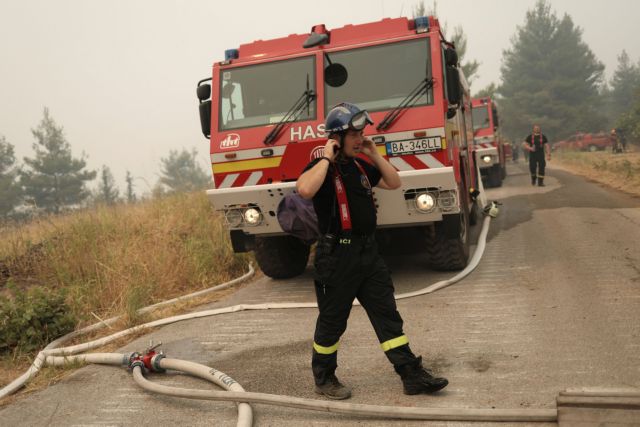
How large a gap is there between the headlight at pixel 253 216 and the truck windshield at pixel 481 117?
35.5 ft

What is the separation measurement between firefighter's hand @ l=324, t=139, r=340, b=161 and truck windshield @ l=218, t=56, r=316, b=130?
2.61 metres

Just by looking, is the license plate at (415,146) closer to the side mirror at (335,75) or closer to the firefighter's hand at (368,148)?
the side mirror at (335,75)

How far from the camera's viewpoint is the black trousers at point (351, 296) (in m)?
3.49

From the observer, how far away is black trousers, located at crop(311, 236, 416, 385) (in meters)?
3.49

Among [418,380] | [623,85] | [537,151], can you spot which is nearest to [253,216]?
[418,380]

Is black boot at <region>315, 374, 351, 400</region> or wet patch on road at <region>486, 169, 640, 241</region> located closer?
black boot at <region>315, 374, 351, 400</region>

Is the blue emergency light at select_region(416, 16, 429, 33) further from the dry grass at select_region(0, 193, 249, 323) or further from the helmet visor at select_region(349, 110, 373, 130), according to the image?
the dry grass at select_region(0, 193, 249, 323)

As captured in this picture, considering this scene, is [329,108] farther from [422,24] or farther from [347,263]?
[347,263]

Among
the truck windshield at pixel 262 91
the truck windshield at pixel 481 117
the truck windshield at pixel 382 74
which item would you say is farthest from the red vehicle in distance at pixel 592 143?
the truck windshield at pixel 262 91

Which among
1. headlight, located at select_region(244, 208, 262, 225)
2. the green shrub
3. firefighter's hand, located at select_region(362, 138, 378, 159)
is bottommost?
A: the green shrub

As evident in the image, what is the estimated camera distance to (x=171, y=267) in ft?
23.9

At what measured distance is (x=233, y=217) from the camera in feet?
20.6

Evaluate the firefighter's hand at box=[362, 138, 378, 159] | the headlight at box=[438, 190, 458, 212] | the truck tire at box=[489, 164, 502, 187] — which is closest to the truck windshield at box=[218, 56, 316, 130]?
the headlight at box=[438, 190, 458, 212]

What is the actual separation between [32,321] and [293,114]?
3039 millimetres
